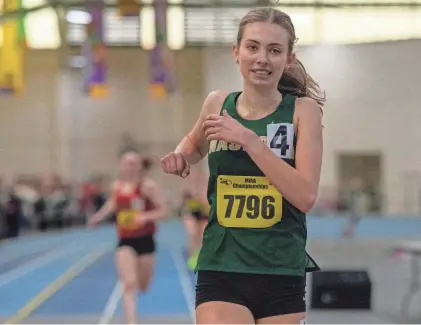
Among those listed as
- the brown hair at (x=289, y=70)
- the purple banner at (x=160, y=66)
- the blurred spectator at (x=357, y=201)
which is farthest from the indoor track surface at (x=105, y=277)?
the brown hair at (x=289, y=70)

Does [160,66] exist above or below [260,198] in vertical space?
above

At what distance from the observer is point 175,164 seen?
215 cm

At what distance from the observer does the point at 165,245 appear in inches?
645

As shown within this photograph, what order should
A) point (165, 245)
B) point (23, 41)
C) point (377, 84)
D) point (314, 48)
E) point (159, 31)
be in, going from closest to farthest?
point (314, 48) < point (377, 84) < point (23, 41) < point (159, 31) < point (165, 245)

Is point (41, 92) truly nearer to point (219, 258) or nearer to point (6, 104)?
point (6, 104)

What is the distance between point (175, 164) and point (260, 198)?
278 mm

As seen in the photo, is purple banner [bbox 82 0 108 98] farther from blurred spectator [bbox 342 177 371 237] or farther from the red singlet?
blurred spectator [bbox 342 177 371 237]

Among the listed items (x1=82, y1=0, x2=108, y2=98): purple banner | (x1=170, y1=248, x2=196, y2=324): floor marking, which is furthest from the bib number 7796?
(x1=82, y1=0, x2=108, y2=98): purple banner

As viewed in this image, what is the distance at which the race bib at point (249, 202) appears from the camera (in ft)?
→ 6.61

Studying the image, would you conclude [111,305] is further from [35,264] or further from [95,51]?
[95,51]

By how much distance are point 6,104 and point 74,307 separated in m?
18.7

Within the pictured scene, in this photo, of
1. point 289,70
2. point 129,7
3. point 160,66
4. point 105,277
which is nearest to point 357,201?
point 160,66

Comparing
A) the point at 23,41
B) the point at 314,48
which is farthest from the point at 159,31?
the point at 314,48

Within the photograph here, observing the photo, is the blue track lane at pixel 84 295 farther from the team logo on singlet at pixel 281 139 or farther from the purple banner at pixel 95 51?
the team logo on singlet at pixel 281 139
